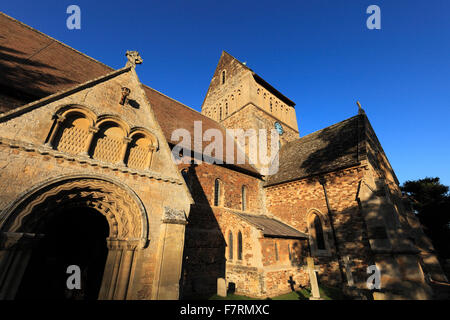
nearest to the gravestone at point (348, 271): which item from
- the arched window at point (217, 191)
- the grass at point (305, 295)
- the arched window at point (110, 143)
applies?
the grass at point (305, 295)

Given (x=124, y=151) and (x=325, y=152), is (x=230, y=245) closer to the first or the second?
(x=124, y=151)

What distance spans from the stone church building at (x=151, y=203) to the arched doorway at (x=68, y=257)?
4 cm

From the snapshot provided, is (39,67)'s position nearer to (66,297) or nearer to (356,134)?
(66,297)

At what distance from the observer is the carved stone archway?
161 inches

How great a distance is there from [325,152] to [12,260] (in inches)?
660

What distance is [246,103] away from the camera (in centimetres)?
2103

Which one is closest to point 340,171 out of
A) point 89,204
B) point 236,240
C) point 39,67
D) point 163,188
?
point 236,240

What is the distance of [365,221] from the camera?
10.3m

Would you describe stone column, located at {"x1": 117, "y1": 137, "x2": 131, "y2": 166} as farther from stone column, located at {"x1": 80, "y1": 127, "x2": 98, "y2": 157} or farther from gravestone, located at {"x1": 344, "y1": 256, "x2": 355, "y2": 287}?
gravestone, located at {"x1": 344, "y1": 256, "x2": 355, "y2": 287}

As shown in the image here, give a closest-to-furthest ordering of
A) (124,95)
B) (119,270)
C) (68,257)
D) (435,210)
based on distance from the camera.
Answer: (119,270), (124,95), (68,257), (435,210)

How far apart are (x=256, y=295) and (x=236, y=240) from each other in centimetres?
287

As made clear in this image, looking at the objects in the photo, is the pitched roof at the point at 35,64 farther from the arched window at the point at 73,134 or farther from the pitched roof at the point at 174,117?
the pitched roof at the point at 174,117

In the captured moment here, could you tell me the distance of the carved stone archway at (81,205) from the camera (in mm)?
4086

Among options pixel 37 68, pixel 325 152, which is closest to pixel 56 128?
pixel 37 68
